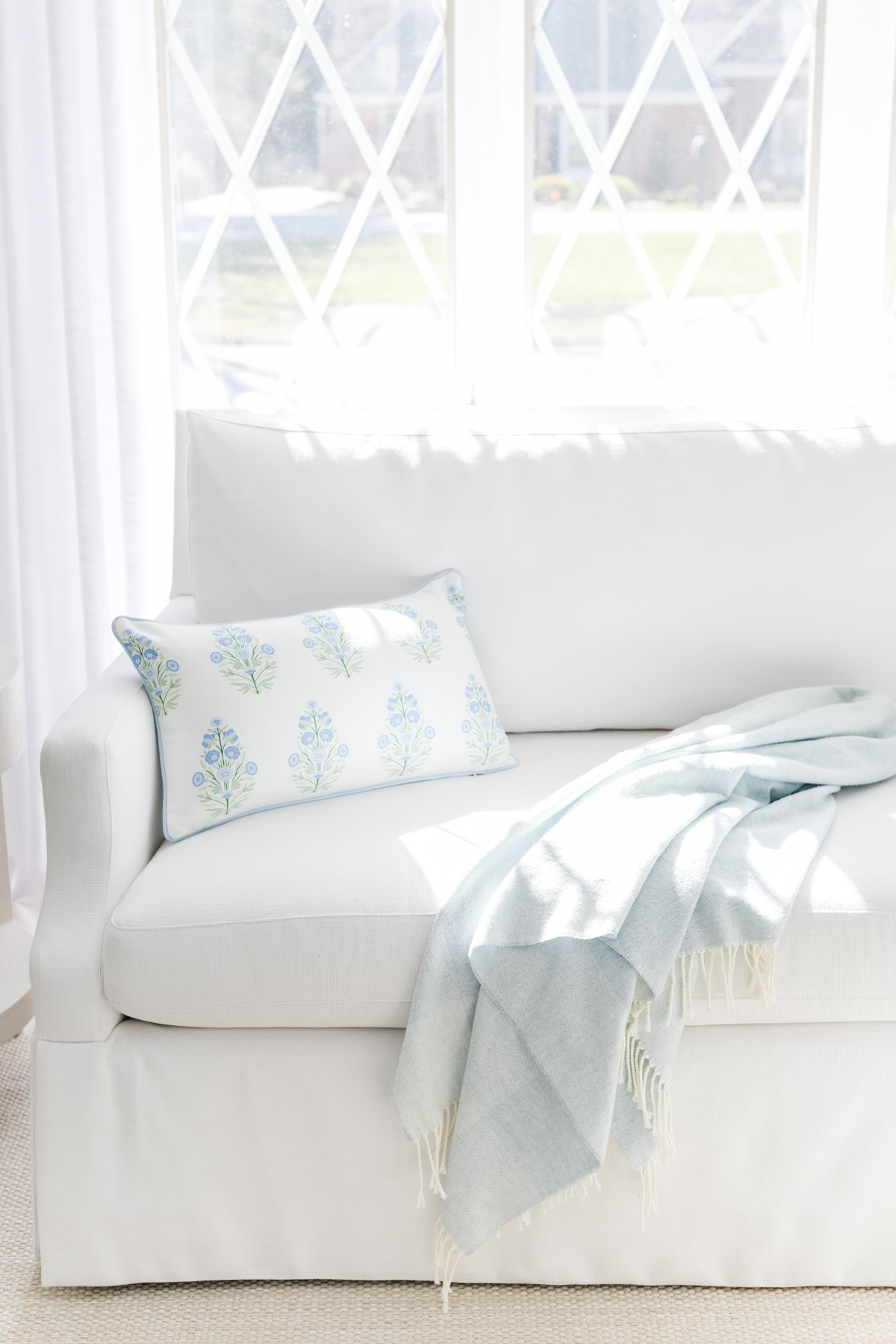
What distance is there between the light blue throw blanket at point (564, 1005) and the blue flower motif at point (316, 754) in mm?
300

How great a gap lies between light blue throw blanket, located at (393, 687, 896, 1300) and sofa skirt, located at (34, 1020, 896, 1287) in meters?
0.06

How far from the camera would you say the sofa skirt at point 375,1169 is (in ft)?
4.76

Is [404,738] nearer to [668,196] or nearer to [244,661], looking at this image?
[244,661]

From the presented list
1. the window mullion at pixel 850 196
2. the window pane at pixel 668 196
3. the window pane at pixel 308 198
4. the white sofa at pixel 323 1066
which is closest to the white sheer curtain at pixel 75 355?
the window pane at pixel 308 198

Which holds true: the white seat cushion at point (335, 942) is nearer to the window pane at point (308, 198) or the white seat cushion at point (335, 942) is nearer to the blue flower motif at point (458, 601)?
the blue flower motif at point (458, 601)

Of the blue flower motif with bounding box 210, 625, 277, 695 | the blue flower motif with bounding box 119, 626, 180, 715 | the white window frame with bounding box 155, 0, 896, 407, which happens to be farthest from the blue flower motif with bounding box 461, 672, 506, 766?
the white window frame with bounding box 155, 0, 896, 407

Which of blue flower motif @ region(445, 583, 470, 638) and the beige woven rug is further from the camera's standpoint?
blue flower motif @ region(445, 583, 470, 638)

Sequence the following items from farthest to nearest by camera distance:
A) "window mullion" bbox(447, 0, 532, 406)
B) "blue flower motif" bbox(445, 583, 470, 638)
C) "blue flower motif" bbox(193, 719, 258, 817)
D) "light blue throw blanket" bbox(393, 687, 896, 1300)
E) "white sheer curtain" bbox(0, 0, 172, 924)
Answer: "window mullion" bbox(447, 0, 532, 406)
"white sheer curtain" bbox(0, 0, 172, 924)
"blue flower motif" bbox(445, 583, 470, 638)
"blue flower motif" bbox(193, 719, 258, 817)
"light blue throw blanket" bbox(393, 687, 896, 1300)

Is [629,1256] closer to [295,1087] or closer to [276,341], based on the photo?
[295,1087]

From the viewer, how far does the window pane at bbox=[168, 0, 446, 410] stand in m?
2.43

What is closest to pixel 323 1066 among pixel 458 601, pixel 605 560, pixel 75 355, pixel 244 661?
pixel 244 661

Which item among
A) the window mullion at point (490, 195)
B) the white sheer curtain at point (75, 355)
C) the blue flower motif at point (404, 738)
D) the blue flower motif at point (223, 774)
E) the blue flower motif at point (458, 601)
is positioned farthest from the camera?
the window mullion at point (490, 195)

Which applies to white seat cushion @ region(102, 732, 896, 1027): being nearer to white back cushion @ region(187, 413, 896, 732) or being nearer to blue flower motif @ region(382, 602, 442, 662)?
blue flower motif @ region(382, 602, 442, 662)

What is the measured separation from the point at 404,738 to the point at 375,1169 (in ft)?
1.83
